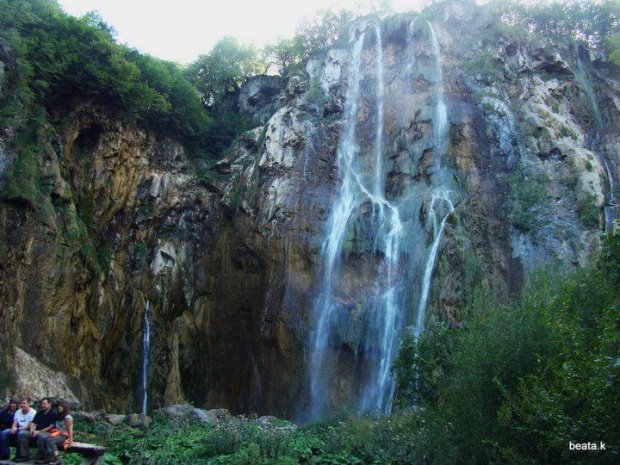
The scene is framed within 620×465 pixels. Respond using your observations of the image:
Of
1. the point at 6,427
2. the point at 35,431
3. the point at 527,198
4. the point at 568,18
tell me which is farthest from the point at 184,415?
the point at 568,18

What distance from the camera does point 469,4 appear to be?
3003 centimetres

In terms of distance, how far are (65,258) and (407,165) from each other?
614 inches

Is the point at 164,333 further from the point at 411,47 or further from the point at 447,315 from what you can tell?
the point at 411,47

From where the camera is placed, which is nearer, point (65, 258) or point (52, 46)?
point (65, 258)

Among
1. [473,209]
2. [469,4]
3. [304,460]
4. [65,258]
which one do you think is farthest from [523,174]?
[65,258]

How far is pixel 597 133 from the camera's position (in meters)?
24.5

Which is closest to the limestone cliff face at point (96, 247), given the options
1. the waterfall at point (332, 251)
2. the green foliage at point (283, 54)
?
the waterfall at point (332, 251)

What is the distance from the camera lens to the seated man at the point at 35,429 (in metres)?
8.67

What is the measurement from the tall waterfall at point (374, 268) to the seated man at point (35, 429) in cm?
1116

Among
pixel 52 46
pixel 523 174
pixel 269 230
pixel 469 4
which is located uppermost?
pixel 469 4

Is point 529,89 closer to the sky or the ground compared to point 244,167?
closer to the sky

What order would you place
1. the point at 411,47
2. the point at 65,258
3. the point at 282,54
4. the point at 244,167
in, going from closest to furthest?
the point at 65,258, the point at 244,167, the point at 411,47, the point at 282,54

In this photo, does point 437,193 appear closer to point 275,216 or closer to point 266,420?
point 275,216

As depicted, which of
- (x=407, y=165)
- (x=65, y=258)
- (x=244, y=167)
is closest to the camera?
(x=65, y=258)
